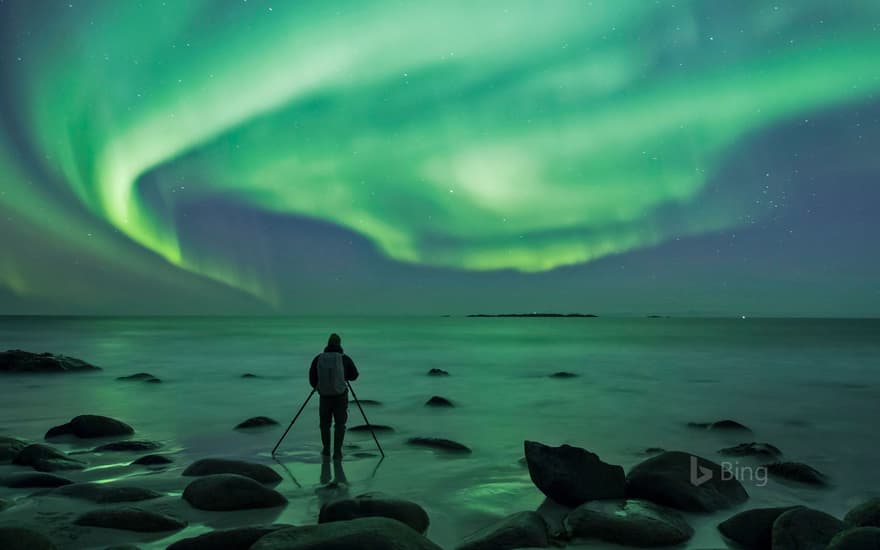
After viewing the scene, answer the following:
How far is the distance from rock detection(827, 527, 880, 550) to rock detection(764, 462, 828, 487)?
515 cm

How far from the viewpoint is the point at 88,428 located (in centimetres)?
1393

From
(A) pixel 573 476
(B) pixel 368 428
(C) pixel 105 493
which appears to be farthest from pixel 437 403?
(C) pixel 105 493

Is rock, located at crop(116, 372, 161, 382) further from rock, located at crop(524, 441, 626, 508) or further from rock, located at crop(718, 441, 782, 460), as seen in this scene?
rock, located at crop(718, 441, 782, 460)

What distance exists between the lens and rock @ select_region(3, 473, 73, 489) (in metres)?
9.12

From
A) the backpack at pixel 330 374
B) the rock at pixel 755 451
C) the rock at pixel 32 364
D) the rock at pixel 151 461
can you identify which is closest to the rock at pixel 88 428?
the rock at pixel 151 461

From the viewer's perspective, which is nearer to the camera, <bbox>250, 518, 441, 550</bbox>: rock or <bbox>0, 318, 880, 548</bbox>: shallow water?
<bbox>250, 518, 441, 550</bbox>: rock

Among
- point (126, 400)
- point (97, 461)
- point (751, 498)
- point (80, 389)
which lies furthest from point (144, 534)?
point (80, 389)

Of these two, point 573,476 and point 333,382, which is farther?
point 333,382

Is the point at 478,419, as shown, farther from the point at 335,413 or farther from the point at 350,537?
the point at 350,537

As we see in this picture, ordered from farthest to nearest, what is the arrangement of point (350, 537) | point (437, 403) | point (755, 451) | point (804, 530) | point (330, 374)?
1. point (437, 403)
2. point (755, 451)
3. point (330, 374)
4. point (804, 530)
5. point (350, 537)

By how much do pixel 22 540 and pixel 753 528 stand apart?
763cm

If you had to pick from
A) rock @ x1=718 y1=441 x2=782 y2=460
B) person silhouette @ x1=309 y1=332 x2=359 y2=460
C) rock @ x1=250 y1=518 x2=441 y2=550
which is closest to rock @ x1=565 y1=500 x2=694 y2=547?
rock @ x1=250 y1=518 x2=441 y2=550

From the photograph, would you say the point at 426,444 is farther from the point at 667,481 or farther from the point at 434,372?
the point at 434,372

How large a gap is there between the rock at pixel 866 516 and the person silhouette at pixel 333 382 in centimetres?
731
